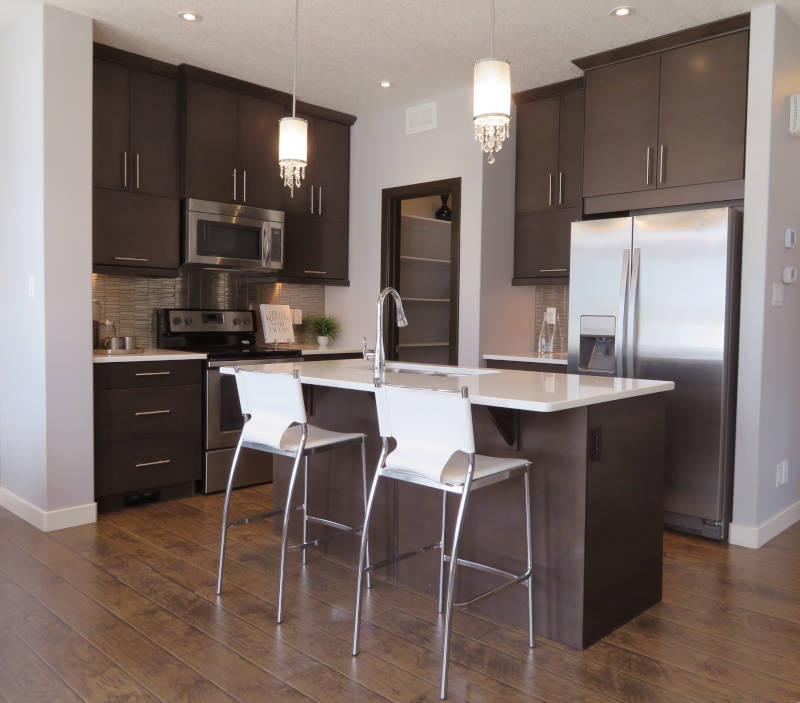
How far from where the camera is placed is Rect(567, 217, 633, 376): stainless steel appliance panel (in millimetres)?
3748

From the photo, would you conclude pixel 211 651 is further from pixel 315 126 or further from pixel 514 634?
pixel 315 126

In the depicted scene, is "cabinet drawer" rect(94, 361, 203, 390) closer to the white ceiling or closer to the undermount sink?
the undermount sink

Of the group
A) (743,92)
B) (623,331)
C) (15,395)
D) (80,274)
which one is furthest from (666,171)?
(15,395)

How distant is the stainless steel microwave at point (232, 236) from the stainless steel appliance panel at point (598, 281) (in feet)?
6.64

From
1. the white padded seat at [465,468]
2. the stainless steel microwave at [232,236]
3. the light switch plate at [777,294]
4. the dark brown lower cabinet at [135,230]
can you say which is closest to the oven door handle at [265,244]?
the stainless steel microwave at [232,236]

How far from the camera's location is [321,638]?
241 centimetres

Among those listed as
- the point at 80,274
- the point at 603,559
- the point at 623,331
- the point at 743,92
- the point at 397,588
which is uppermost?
the point at 743,92

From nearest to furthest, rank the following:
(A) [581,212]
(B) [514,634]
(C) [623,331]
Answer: (B) [514,634]
(C) [623,331]
(A) [581,212]

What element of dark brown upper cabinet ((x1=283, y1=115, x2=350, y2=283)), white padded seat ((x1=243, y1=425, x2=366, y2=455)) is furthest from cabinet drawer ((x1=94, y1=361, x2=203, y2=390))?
white padded seat ((x1=243, y1=425, x2=366, y2=455))

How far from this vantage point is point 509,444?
8.40 feet

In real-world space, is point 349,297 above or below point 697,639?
above

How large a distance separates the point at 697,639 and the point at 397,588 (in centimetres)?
112

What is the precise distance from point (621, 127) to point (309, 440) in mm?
2532

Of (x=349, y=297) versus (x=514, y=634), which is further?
(x=349, y=297)
